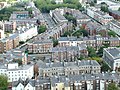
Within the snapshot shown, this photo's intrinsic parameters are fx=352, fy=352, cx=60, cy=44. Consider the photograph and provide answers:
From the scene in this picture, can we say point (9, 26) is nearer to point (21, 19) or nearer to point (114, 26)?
point (21, 19)

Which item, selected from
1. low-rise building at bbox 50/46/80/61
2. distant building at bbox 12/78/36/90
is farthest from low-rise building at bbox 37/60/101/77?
low-rise building at bbox 50/46/80/61

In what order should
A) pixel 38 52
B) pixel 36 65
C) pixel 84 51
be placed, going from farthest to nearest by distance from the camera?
1. pixel 38 52
2. pixel 84 51
3. pixel 36 65

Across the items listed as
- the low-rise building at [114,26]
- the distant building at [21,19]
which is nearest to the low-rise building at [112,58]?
the low-rise building at [114,26]

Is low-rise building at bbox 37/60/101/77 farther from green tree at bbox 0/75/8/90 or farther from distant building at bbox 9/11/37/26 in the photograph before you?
distant building at bbox 9/11/37/26

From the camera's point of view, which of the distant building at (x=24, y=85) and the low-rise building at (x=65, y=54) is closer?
the distant building at (x=24, y=85)

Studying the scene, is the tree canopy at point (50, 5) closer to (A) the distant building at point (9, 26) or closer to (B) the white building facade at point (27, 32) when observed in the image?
(A) the distant building at point (9, 26)

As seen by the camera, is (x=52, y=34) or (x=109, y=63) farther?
(x=52, y=34)

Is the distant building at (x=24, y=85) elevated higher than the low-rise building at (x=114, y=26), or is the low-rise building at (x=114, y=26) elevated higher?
the distant building at (x=24, y=85)

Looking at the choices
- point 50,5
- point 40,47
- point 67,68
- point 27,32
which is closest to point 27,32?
point 27,32

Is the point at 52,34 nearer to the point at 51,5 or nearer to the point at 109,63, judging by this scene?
the point at 109,63

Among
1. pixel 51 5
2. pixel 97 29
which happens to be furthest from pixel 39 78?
pixel 51 5

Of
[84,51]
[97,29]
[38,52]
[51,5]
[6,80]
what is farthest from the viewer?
[51,5]
